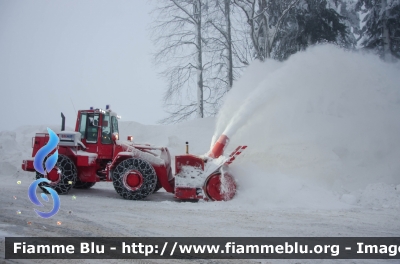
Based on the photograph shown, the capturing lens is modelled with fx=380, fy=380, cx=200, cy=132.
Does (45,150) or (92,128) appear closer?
(45,150)

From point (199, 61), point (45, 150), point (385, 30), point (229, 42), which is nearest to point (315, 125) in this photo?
point (229, 42)

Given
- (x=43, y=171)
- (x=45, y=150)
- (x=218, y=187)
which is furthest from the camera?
(x=218, y=187)

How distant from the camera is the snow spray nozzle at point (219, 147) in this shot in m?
10.3

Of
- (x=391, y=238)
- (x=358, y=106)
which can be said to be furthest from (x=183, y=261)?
(x=358, y=106)

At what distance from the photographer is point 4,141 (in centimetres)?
1733

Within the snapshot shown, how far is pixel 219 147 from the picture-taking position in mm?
10383

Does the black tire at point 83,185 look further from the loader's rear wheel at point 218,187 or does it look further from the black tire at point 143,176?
the loader's rear wheel at point 218,187

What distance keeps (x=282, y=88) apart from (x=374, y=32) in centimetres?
1667

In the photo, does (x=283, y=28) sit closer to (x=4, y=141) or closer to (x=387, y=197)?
(x=387, y=197)

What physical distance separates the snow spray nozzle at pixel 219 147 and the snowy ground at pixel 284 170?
27 centimetres

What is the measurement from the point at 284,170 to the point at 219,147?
335 cm

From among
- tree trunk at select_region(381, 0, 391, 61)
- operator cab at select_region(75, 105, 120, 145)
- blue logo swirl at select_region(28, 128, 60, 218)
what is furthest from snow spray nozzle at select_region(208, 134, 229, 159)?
tree trunk at select_region(381, 0, 391, 61)

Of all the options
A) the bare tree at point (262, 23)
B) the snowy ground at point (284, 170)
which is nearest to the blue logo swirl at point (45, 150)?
the snowy ground at point (284, 170)

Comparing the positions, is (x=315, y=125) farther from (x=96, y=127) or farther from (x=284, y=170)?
(x=96, y=127)
